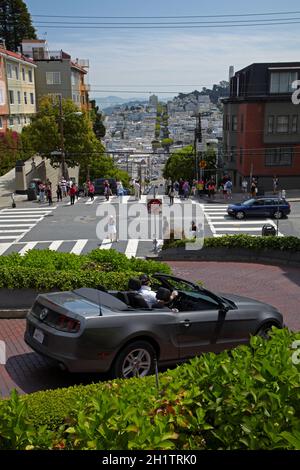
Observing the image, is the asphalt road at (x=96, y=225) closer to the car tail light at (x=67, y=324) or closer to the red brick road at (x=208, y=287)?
the red brick road at (x=208, y=287)

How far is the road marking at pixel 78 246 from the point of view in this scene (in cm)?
2239

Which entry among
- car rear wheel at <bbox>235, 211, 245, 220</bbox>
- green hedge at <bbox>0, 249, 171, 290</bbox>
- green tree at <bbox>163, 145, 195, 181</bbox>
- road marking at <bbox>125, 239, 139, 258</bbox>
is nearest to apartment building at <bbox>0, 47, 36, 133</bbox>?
green tree at <bbox>163, 145, 195, 181</bbox>

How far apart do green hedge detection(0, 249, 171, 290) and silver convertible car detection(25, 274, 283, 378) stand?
216cm

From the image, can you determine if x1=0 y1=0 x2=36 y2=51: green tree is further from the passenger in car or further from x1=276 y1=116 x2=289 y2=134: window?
the passenger in car

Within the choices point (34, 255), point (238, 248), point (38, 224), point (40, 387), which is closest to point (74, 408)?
point (40, 387)

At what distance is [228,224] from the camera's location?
93.5 ft

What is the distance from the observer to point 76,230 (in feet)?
87.5

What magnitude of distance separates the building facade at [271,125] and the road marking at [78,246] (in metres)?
23.6

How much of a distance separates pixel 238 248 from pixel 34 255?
7.93 meters

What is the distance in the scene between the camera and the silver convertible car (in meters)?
6.96

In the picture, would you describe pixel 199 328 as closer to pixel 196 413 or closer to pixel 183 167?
pixel 196 413

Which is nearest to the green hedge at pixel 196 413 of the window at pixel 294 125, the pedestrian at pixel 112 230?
the pedestrian at pixel 112 230

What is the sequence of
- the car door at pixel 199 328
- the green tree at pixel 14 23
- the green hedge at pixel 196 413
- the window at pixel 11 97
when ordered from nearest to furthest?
1. the green hedge at pixel 196 413
2. the car door at pixel 199 328
3. the window at pixel 11 97
4. the green tree at pixel 14 23

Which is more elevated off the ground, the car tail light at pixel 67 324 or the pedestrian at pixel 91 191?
the car tail light at pixel 67 324
